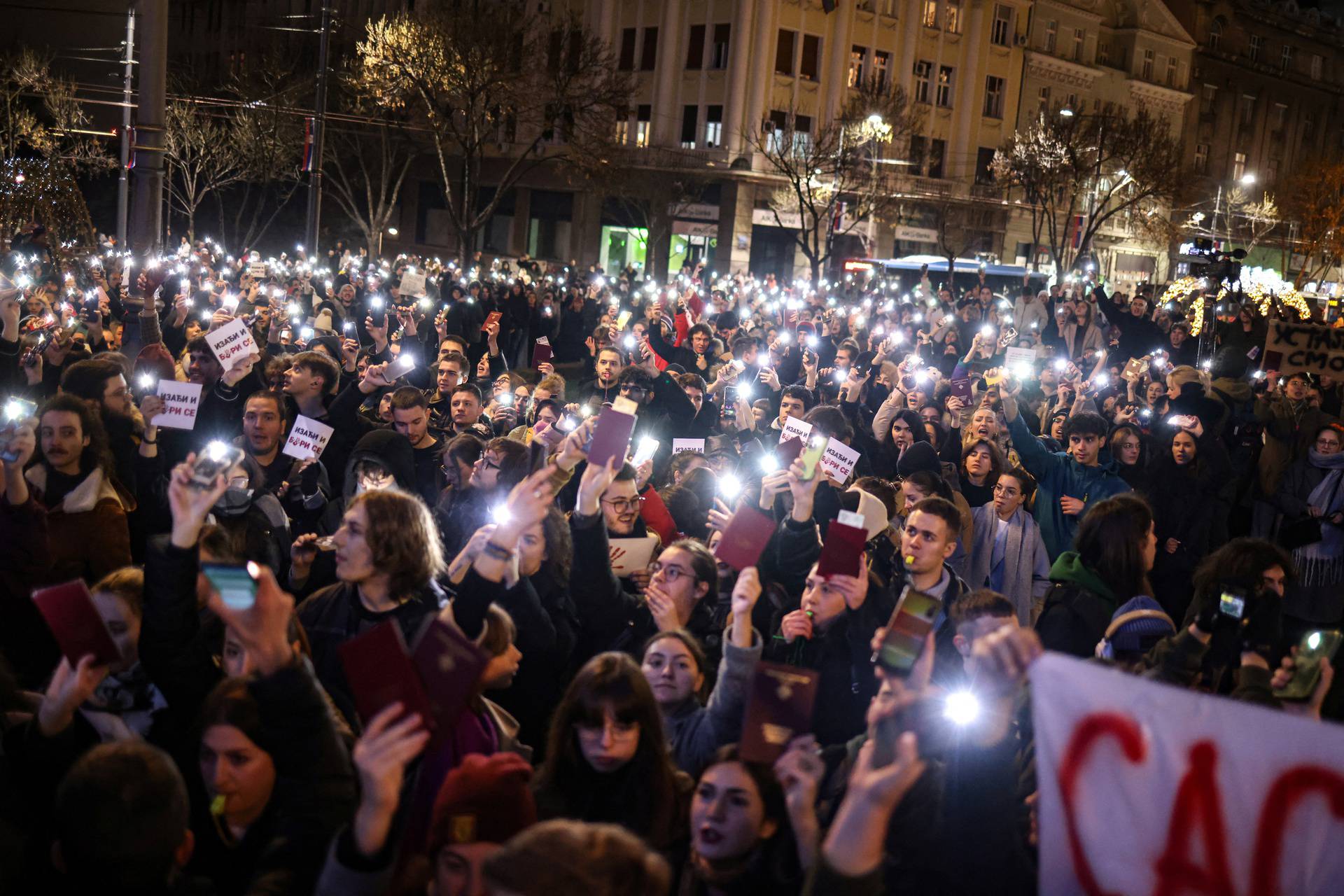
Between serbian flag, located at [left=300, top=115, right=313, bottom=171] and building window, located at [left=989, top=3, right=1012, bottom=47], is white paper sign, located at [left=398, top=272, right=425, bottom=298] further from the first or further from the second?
building window, located at [left=989, top=3, right=1012, bottom=47]

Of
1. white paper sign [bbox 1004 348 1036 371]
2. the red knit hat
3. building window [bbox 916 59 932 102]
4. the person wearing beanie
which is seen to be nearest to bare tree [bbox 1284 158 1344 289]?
building window [bbox 916 59 932 102]

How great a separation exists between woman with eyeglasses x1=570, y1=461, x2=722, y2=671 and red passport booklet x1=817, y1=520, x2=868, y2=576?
0.70m

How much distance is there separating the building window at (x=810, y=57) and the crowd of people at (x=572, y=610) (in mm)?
41258

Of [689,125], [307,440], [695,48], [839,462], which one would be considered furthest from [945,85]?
[307,440]

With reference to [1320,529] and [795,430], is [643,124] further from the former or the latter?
[795,430]

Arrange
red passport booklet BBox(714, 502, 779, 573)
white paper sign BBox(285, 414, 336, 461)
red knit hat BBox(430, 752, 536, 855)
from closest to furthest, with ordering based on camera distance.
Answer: red knit hat BBox(430, 752, 536, 855) < red passport booklet BBox(714, 502, 779, 573) < white paper sign BBox(285, 414, 336, 461)

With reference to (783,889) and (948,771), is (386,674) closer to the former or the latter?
(783,889)

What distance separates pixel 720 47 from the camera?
159 ft

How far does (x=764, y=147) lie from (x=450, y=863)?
46.3 m

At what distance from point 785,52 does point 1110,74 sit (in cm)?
2447

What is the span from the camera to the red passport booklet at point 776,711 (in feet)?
10.7

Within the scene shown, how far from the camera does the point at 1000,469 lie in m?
8.09

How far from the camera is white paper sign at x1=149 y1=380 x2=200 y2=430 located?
20.7 ft

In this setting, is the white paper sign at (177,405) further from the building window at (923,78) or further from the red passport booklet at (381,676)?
the building window at (923,78)
